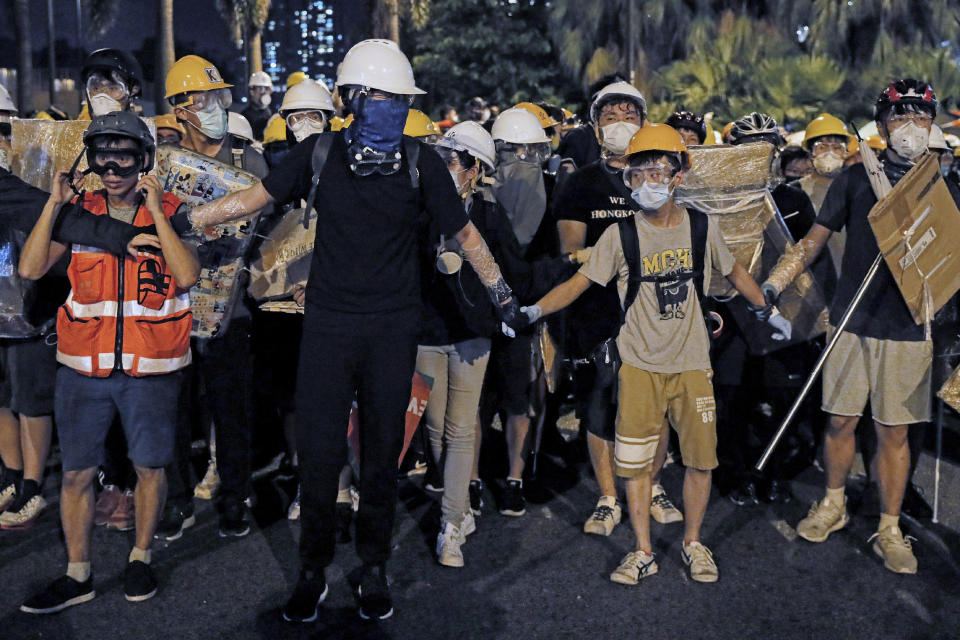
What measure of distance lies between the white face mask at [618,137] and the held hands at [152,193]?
2643 millimetres

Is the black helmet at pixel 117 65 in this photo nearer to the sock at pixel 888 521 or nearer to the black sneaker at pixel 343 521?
the black sneaker at pixel 343 521

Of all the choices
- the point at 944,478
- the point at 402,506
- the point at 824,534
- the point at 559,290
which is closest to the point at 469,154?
the point at 559,290

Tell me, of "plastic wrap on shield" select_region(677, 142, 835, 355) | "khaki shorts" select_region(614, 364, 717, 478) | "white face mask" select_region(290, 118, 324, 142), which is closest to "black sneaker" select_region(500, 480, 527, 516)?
"khaki shorts" select_region(614, 364, 717, 478)

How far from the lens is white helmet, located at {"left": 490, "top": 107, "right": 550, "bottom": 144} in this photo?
6281mm

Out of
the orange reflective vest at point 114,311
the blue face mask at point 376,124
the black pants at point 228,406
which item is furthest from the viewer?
the black pants at point 228,406

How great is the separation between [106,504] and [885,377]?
13.1ft

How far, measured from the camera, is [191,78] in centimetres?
514

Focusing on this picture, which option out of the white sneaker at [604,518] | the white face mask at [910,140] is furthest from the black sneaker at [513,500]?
the white face mask at [910,140]

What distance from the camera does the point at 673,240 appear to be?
4.62 meters

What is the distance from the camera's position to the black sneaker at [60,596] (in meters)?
4.18

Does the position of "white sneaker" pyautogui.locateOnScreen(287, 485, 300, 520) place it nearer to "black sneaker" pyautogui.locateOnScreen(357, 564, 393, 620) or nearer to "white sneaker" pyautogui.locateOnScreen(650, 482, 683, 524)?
"black sneaker" pyautogui.locateOnScreen(357, 564, 393, 620)

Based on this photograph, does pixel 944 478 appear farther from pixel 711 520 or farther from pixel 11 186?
pixel 11 186

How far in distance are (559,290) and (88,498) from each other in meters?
2.24

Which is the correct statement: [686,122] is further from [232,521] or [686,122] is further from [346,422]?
[232,521]
